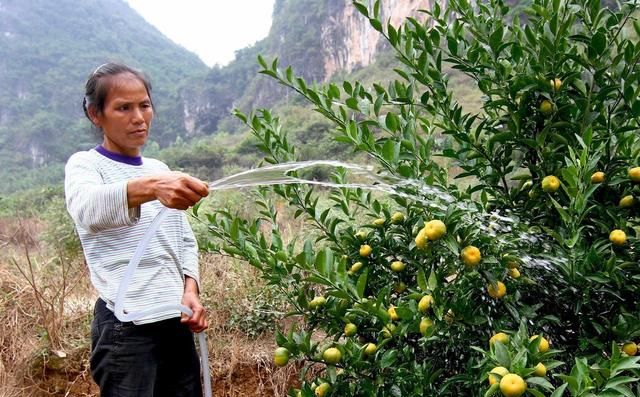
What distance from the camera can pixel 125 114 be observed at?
135 centimetres

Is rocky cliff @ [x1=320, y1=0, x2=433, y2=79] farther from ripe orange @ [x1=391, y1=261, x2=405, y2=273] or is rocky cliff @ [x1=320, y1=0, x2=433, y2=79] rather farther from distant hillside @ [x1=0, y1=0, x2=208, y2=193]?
ripe orange @ [x1=391, y1=261, x2=405, y2=273]

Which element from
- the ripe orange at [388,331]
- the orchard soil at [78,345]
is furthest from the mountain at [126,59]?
the ripe orange at [388,331]

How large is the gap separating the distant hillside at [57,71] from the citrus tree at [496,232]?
43.0m

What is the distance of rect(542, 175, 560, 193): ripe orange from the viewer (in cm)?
95

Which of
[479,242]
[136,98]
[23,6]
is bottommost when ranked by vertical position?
[479,242]

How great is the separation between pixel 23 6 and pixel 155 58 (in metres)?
17.9

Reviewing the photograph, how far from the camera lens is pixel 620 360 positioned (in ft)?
2.25

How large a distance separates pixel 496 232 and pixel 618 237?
0.21 metres

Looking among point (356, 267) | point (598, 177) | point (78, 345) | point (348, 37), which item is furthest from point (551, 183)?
point (348, 37)

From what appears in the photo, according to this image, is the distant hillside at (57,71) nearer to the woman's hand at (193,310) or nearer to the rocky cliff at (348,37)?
the rocky cliff at (348,37)

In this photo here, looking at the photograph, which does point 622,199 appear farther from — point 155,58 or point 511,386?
point 155,58

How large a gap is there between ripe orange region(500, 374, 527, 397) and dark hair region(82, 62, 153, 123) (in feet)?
3.94

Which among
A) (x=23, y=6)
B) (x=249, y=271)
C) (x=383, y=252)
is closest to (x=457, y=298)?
(x=383, y=252)

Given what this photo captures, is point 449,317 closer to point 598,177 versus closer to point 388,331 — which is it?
point 388,331
